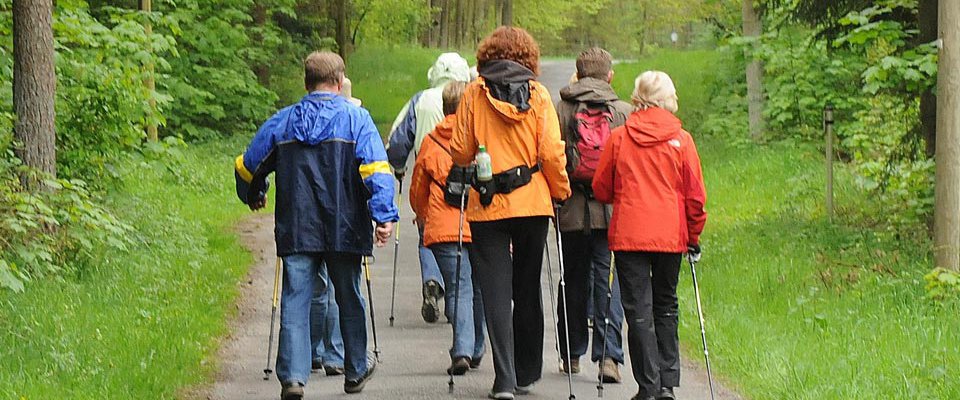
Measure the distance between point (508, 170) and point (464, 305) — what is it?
1.37 metres

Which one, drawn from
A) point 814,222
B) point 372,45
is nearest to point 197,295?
point 814,222

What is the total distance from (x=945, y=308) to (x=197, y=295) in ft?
18.5

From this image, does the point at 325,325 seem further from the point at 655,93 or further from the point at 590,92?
the point at 655,93

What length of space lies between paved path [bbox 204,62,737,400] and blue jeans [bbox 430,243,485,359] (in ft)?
0.58

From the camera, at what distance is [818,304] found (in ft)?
33.1

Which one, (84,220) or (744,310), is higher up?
(84,220)

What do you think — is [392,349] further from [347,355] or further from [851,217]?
[851,217]

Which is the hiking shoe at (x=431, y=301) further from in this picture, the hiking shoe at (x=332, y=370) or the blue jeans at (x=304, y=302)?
the blue jeans at (x=304, y=302)

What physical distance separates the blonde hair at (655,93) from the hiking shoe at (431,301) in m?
3.24

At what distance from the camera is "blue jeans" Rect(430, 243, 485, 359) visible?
8.14 meters

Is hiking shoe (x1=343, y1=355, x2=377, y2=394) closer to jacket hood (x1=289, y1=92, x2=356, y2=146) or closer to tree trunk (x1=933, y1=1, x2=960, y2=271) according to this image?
jacket hood (x1=289, y1=92, x2=356, y2=146)

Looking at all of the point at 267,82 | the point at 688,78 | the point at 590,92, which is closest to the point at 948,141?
the point at 590,92

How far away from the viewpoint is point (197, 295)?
10742mm

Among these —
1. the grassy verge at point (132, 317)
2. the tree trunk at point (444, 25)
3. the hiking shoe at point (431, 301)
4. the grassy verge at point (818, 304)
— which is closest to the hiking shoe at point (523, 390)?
the grassy verge at point (818, 304)
